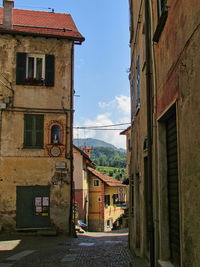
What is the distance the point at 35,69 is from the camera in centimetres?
1606

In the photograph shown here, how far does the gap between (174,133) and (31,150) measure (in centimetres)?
1121

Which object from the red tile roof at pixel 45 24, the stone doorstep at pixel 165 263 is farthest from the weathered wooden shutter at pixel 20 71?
the stone doorstep at pixel 165 263

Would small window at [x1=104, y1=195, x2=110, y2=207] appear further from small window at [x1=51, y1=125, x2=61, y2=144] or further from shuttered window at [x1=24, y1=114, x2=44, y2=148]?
shuttered window at [x1=24, y1=114, x2=44, y2=148]

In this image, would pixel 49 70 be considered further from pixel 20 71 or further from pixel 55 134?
pixel 55 134

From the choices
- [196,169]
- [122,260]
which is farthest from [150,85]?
[122,260]

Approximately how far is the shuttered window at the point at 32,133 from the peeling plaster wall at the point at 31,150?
19 cm

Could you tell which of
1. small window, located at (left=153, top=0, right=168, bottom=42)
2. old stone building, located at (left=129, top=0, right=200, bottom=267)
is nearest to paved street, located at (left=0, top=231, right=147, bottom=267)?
old stone building, located at (left=129, top=0, right=200, bottom=267)

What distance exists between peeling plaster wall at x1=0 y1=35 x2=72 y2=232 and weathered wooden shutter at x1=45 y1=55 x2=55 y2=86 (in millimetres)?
208

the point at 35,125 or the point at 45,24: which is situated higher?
the point at 45,24

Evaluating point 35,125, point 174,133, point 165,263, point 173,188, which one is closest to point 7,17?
point 35,125

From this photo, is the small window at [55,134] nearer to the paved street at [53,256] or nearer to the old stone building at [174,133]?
the paved street at [53,256]

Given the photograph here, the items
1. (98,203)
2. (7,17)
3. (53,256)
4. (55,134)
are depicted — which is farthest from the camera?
(98,203)

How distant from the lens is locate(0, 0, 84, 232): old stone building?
49.7ft

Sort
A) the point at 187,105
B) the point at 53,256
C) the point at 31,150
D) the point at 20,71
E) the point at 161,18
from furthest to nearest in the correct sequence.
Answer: the point at 20,71 → the point at 31,150 → the point at 53,256 → the point at 161,18 → the point at 187,105
